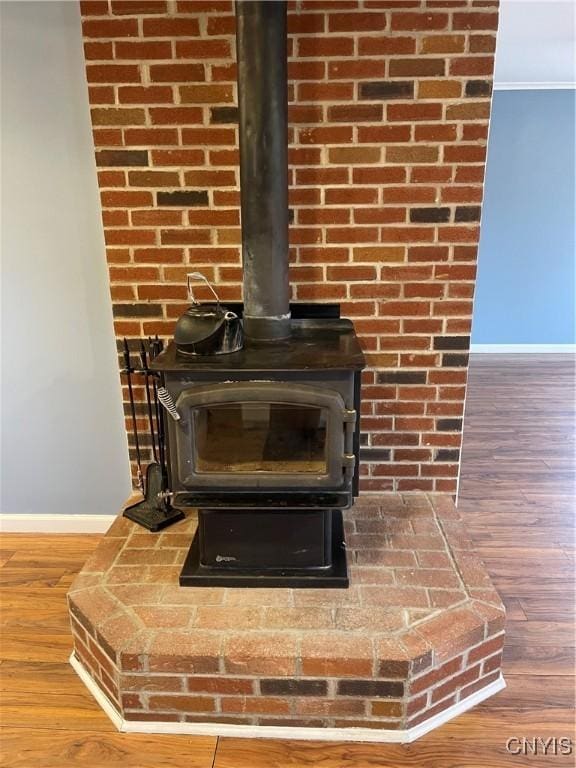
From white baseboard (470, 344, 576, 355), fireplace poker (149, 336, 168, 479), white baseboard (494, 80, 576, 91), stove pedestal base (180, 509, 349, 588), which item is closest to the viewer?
stove pedestal base (180, 509, 349, 588)

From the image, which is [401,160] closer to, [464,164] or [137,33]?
[464,164]

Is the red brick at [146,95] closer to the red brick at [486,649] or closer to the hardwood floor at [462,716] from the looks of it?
the hardwood floor at [462,716]

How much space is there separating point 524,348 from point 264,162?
4388 millimetres

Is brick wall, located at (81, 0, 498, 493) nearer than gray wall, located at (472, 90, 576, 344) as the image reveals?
Yes

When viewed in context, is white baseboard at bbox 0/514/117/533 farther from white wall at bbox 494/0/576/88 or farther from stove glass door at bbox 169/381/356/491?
white wall at bbox 494/0/576/88

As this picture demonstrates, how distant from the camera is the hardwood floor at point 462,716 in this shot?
148cm

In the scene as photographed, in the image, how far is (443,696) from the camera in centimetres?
157

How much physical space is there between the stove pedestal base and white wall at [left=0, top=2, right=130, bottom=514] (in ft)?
2.39

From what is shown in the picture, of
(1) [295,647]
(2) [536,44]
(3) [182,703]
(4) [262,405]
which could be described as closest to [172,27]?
(4) [262,405]

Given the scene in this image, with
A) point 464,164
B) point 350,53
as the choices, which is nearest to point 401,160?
point 464,164

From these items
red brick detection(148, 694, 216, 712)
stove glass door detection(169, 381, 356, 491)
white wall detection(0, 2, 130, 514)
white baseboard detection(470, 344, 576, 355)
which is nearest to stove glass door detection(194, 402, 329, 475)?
stove glass door detection(169, 381, 356, 491)

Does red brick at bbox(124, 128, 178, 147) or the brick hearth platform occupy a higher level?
red brick at bbox(124, 128, 178, 147)

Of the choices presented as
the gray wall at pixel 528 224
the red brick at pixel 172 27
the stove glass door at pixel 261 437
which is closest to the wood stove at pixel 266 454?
the stove glass door at pixel 261 437

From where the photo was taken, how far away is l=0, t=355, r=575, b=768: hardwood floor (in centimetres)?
148
